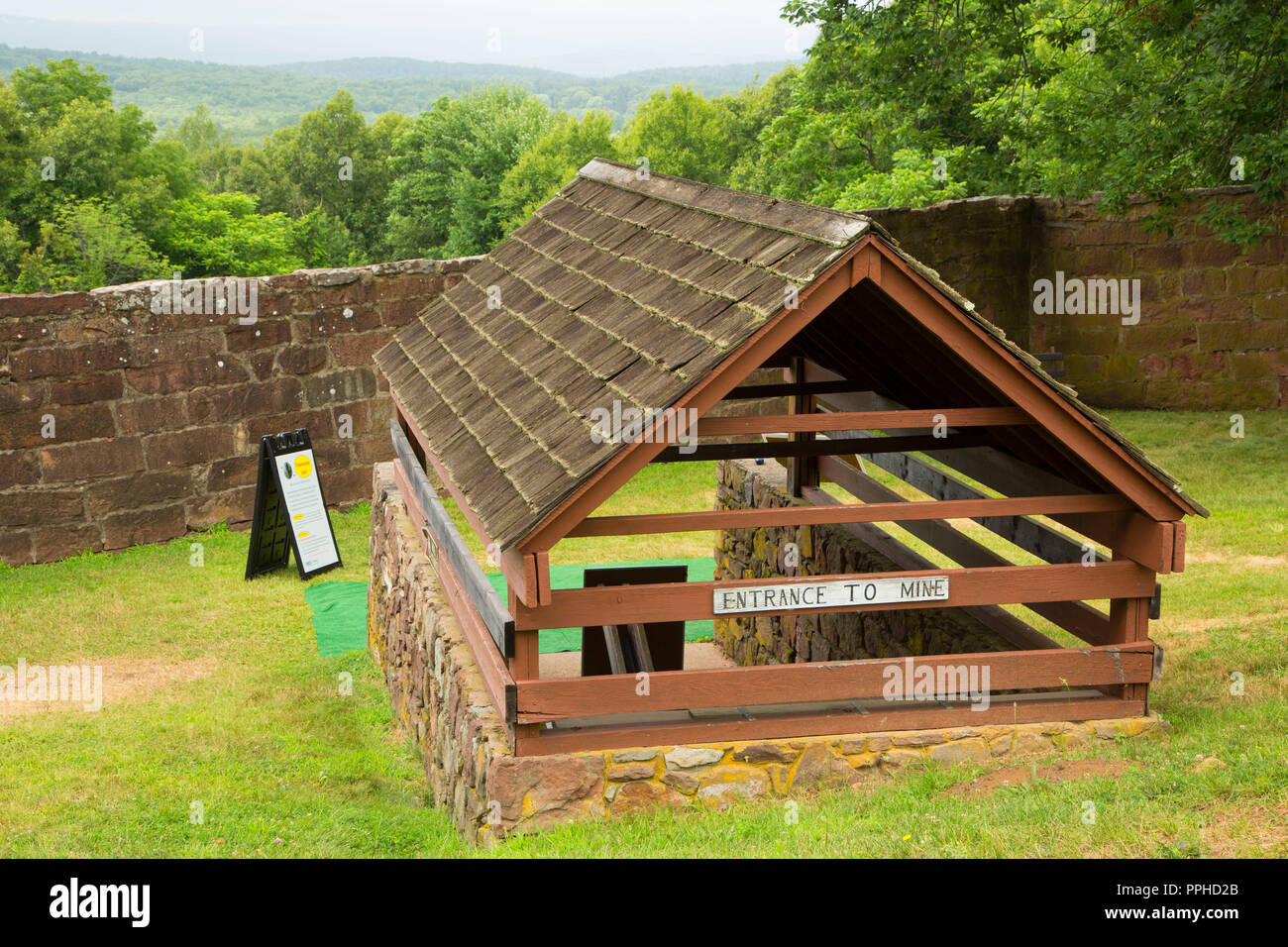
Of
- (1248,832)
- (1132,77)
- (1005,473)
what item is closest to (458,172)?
(1132,77)

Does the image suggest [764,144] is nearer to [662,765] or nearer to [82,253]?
[82,253]

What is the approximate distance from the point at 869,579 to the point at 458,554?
2305mm

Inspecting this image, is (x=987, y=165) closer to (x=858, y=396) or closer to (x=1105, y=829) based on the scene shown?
(x=858, y=396)

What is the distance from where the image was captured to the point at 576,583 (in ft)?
37.9

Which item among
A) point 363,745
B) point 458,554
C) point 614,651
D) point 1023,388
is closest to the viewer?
point 1023,388

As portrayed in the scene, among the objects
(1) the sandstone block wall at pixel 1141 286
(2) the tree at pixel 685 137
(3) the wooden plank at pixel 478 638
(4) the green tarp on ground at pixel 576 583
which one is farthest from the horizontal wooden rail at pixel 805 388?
(2) the tree at pixel 685 137

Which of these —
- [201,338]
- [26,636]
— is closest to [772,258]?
[26,636]

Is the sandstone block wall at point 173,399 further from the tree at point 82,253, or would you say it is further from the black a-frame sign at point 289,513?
the tree at point 82,253

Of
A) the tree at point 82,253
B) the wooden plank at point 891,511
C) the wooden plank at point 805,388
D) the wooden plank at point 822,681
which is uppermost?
the tree at point 82,253

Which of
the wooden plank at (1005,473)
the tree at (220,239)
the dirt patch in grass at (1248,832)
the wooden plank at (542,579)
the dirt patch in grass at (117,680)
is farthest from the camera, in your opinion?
the tree at (220,239)

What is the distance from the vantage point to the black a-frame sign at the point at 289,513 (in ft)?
37.6

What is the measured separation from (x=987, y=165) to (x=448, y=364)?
72.9 feet

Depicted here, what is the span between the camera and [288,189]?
9412 cm

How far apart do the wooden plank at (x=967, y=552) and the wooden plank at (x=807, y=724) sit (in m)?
0.40
